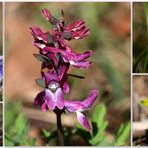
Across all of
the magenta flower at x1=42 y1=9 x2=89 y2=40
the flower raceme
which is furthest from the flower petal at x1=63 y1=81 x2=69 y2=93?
the magenta flower at x1=42 y1=9 x2=89 y2=40

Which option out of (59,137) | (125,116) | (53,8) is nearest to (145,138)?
(125,116)

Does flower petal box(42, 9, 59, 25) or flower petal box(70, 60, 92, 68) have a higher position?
flower petal box(42, 9, 59, 25)

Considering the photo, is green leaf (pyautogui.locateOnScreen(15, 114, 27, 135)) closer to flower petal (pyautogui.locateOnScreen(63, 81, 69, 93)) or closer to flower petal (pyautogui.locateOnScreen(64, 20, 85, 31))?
flower petal (pyautogui.locateOnScreen(63, 81, 69, 93))

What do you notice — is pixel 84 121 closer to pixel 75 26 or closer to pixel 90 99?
pixel 90 99

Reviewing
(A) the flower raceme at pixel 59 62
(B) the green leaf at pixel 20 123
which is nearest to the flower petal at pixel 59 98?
(A) the flower raceme at pixel 59 62

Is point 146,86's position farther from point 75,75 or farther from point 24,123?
point 24,123

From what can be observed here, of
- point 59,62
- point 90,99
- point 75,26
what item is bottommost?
point 90,99

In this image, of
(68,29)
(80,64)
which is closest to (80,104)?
(80,64)
